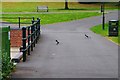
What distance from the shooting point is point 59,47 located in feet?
61.7

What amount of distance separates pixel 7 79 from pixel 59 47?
8769 mm

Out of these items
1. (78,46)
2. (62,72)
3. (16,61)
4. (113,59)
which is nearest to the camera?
(62,72)

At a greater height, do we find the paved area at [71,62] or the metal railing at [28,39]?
the metal railing at [28,39]

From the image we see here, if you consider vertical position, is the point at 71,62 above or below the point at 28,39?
below

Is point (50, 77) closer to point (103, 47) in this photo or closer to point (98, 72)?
point (98, 72)

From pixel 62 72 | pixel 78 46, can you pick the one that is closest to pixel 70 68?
pixel 62 72

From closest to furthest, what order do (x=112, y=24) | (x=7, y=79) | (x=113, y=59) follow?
(x=7, y=79)
(x=113, y=59)
(x=112, y=24)

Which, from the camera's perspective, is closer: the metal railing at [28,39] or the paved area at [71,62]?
the paved area at [71,62]

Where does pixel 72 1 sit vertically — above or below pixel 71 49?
above

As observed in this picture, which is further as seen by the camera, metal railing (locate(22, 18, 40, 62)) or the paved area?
metal railing (locate(22, 18, 40, 62))

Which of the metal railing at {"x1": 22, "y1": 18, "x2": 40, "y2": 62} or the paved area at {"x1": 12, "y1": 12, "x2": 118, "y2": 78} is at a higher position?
the metal railing at {"x1": 22, "y1": 18, "x2": 40, "y2": 62}

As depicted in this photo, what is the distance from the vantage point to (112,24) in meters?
24.8

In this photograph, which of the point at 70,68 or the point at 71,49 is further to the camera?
the point at 71,49

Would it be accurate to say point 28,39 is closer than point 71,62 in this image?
No
